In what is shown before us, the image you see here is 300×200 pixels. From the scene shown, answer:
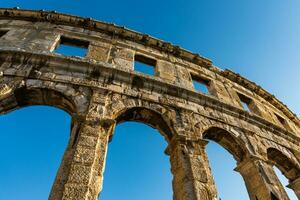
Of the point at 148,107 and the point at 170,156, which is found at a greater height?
the point at 148,107

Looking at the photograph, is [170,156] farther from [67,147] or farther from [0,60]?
[0,60]

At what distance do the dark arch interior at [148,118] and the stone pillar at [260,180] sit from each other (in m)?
2.31

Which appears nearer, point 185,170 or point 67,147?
point 67,147

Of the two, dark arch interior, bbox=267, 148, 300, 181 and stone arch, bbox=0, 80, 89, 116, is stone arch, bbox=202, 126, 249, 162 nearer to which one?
dark arch interior, bbox=267, 148, 300, 181

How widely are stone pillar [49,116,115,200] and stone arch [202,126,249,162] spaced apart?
315 cm

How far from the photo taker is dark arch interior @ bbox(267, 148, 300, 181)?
727 centimetres

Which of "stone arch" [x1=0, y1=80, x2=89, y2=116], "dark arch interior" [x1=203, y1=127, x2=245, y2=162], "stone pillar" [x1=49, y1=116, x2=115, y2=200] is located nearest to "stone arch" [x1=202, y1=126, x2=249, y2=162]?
"dark arch interior" [x1=203, y1=127, x2=245, y2=162]

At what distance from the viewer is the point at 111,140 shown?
5.02 meters

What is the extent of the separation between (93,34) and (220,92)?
5366mm

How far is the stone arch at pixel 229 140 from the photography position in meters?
6.43

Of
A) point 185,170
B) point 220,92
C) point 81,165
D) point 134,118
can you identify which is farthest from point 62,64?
point 220,92

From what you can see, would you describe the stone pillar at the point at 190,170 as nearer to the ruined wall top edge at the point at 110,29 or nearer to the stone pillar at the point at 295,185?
the stone pillar at the point at 295,185

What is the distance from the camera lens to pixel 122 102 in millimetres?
5672

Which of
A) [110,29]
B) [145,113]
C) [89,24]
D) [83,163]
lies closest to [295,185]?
[145,113]
